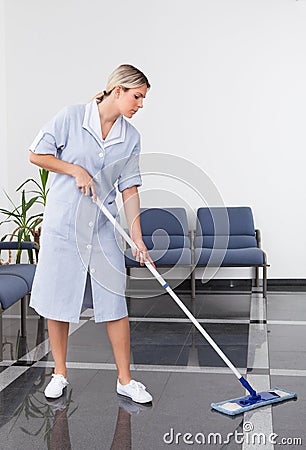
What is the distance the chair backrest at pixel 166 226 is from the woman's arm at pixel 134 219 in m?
2.74

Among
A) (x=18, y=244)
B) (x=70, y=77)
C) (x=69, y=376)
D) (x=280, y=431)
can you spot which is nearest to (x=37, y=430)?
(x=69, y=376)

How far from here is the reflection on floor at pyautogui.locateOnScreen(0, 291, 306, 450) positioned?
8.51ft

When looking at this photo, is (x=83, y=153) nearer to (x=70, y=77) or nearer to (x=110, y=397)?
(x=110, y=397)

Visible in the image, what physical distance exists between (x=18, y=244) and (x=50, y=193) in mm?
1830

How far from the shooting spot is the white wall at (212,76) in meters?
6.05

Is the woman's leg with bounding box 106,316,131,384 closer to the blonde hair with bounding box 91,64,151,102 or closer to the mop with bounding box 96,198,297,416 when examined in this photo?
the mop with bounding box 96,198,297,416

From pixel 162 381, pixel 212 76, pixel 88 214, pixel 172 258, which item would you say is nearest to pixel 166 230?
pixel 172 258

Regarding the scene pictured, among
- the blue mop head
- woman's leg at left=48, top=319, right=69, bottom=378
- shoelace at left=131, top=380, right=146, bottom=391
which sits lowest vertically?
the blue mop head

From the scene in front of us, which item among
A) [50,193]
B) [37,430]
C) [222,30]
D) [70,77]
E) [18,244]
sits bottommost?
[37,430]

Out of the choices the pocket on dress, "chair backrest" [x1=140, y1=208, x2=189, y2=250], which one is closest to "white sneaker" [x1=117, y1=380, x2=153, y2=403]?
the pocket on dress

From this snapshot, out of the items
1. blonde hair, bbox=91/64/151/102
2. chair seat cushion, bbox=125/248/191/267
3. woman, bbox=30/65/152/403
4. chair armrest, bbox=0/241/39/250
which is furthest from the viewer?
chair seat cushion, bbox=125/248/191/267

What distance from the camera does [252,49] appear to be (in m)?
6.05

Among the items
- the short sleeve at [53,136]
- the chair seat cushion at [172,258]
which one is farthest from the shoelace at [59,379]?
the chair seat cushion at [172,258]

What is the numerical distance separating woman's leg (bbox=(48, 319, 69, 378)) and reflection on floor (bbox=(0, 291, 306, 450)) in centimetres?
13
